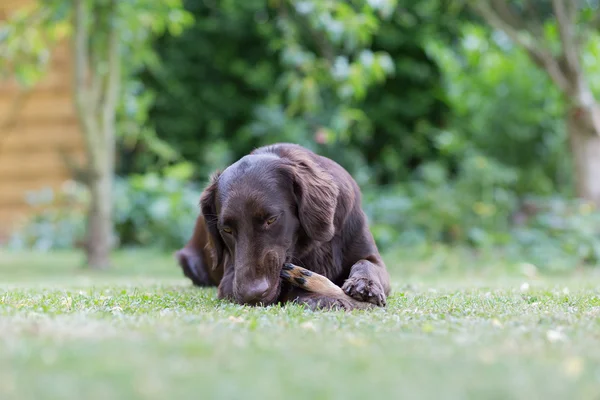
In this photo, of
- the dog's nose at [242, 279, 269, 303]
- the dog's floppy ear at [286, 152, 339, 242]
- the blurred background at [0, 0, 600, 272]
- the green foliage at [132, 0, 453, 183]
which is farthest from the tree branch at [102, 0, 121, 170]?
the dog's nose at [242, 279, 269, 303]

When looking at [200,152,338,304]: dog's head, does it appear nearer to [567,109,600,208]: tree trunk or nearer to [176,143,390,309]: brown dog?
[176,143,390,309]: brown dog

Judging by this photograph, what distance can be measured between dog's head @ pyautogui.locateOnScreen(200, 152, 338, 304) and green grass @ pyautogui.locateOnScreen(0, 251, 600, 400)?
Answer: 0.20 m

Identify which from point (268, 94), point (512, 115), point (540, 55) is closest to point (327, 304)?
point (540, 55)

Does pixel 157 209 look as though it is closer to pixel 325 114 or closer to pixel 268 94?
pixel 325 114

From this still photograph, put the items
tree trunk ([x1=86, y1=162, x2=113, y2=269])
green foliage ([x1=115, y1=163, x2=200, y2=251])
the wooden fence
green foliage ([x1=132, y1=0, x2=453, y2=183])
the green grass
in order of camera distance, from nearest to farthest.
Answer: the green grass
tree trunk ([x1=86, y1=162, x2=113, y2=269])
green foliage ([x1=115, y1=163, x2=200, y2=251])
green foliage ([x1=132, y1=0, x2=453, y2=183])
the wooden fence

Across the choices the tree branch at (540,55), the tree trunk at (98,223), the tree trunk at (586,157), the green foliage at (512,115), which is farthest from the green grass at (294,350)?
the green foliage at (512,115)

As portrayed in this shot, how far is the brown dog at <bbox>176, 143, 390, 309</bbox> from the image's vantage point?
11.6 ft

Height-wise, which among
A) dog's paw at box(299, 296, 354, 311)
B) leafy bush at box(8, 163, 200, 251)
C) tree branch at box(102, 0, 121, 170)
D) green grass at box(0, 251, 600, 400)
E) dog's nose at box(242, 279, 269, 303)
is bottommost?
leafy bush at box(8, 163, 200, 251)

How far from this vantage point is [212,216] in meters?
4.13

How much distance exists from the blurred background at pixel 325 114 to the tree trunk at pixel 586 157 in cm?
2

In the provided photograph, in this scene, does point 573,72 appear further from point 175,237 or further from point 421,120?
point 175,237

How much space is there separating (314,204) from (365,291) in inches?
20.2

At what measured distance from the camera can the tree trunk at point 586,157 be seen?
27.8ft

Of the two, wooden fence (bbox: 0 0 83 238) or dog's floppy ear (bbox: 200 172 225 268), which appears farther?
wooden fence (bbox: 0 0 83 238)
